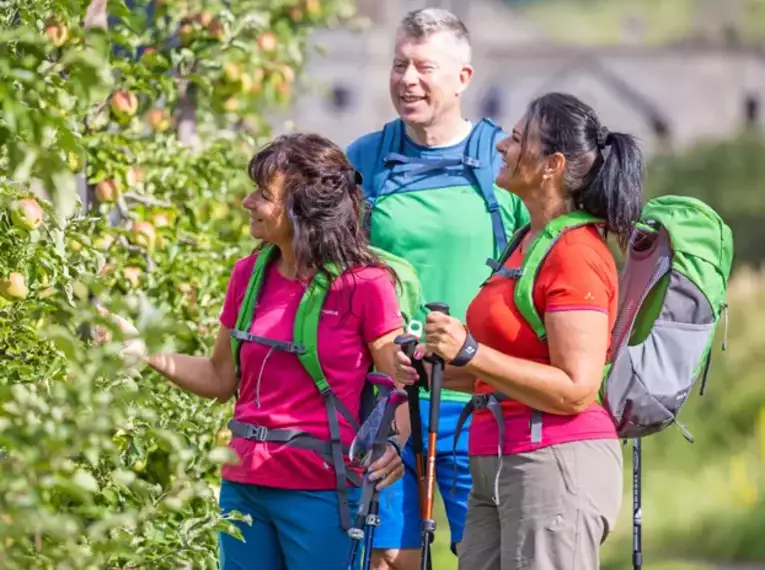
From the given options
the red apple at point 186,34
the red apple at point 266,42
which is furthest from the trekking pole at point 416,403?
the red apple at point 266,42

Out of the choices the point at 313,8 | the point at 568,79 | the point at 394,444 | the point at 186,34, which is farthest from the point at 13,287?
the point at 568,79

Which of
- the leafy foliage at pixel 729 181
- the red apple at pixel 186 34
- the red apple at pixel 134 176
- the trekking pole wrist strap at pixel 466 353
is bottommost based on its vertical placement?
the trekking pole wrist strap at pixel 466 353

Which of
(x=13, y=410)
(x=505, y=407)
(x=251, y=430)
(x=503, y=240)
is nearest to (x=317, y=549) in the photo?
(x=251, y=430)

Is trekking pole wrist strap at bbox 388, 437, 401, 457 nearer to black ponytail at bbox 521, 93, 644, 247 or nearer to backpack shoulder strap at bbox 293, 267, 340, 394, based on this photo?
backpack shoulder strap at bbox 293, 267, 340, 394

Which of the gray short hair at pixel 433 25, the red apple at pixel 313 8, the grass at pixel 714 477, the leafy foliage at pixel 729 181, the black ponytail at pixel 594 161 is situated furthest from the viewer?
the leafy foliage at pixel 729 181

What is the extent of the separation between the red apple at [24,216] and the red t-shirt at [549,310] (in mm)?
1016

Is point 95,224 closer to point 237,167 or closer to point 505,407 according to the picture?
point 237,167

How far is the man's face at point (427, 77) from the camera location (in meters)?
4.91

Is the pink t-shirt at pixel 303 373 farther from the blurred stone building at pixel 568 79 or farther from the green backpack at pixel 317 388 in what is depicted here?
the blurred stone building at pixel 568 79

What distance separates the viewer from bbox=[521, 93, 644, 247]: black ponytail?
3820 millimetres

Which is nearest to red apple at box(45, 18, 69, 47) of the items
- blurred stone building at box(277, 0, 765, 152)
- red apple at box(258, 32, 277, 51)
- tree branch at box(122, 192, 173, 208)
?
tree branch at box(122, 192, 173, 208)

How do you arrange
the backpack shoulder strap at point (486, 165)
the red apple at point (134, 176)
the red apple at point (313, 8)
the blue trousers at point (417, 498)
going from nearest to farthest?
the blue trousers at point (417, 498) → the backpack shoulder strap at point (486, 165) → the red apple at point (134, 176) → the red apple at point (313, 8)

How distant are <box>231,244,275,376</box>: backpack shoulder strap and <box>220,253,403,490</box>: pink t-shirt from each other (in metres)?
0.03

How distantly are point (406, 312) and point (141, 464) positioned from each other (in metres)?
0.80
